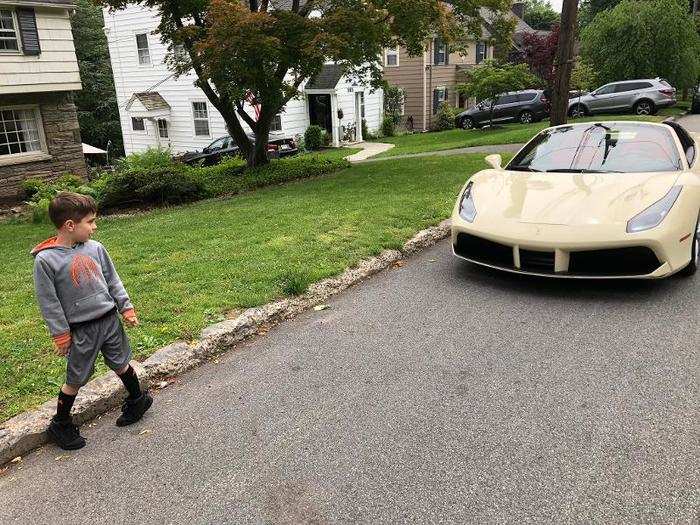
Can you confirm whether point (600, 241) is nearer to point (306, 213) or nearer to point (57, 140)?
point (306, 213)

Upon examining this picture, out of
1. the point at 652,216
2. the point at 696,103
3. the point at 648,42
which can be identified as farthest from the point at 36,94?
the point at 696,103

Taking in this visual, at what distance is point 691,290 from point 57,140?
16.3 metres

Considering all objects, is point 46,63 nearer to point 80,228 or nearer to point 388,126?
point 80,228

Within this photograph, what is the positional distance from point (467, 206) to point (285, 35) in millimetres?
7228

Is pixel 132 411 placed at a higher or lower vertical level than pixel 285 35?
lower

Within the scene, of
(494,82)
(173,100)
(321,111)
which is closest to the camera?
(494,82)

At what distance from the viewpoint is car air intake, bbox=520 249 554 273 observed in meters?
4.75

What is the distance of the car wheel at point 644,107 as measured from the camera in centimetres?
2317

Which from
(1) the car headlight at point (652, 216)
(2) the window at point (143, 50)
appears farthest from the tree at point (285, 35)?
(2) the window at point (143, 50)

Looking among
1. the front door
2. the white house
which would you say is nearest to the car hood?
the white house

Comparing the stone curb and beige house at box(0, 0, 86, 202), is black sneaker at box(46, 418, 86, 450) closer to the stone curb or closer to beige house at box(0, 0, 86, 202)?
the stone curb

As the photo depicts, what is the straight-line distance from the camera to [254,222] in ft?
26.1

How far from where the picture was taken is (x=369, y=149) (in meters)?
24.6

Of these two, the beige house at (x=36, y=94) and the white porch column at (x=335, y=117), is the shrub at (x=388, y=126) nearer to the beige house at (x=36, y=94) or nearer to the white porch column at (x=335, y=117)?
the white porch column at (x=335, y=117)
